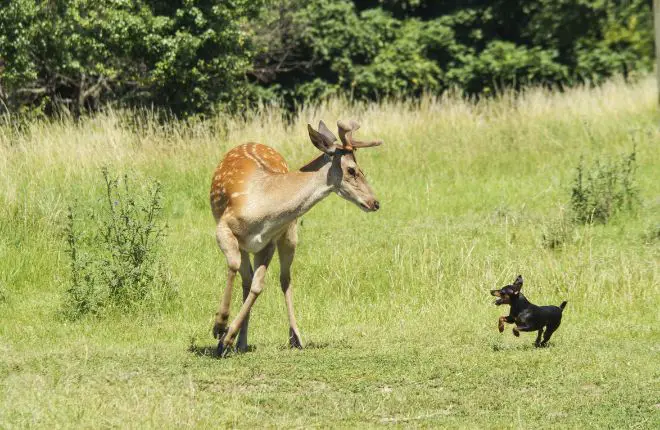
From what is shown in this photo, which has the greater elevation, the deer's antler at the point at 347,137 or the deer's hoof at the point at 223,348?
the deer's antler at the point at 347,137

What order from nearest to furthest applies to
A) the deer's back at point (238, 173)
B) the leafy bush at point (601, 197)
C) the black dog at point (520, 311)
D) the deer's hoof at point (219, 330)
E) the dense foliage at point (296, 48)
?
the black dog at point (520, 311)
the deer's hoof at point (219, 330)
the deer's back at point (238, 173)
the leafy bush at point (601, 197)
the dense foliage at point (296, 48)

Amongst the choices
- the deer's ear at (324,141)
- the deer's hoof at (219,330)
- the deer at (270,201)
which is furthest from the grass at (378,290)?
the deer's ear at (324,141)

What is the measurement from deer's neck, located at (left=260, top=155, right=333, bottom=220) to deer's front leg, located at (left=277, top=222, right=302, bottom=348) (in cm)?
58

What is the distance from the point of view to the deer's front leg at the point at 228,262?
9734 millimetres

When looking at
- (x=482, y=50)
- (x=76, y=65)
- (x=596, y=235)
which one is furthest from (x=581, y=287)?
(x=482, y=50)

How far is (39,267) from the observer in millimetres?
12719

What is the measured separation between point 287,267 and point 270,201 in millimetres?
1007

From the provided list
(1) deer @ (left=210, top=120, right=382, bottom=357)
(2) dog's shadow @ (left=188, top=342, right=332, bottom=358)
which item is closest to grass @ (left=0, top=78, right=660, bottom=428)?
(2) dog's shadow @ (left=188, top=342, right=332, bottom=358)

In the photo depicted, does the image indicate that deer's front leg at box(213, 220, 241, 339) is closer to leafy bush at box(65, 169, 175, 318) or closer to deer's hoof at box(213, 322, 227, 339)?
deer's hoof at box(213, 322, 227, 339)

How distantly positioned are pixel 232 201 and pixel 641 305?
4142 mm

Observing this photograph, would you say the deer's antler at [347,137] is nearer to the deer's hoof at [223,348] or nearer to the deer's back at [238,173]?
the deer's back at [238,173]

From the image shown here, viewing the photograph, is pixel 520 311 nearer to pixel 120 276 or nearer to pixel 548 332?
pixel 548 332

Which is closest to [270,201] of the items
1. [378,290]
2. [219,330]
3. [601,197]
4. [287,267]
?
[287,267]

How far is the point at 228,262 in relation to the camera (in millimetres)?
9742
